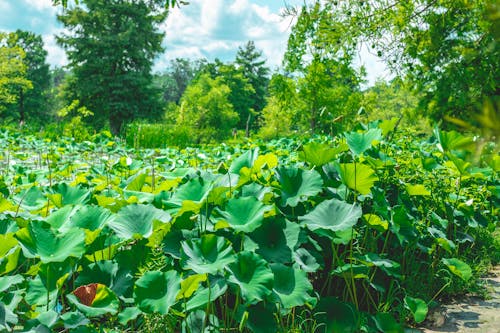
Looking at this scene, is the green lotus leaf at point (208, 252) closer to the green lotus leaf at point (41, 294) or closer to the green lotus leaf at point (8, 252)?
the green lotus leaf at point (41, 294)

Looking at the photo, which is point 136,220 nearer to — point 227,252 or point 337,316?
point 227,252

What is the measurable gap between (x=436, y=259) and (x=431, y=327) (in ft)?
1.76

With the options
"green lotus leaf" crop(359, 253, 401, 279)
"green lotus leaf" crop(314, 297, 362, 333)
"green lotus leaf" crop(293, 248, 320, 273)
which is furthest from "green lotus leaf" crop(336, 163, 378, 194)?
"green lotus leaf" crop(314, 297, 362, 333)

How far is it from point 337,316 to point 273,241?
0.43 m

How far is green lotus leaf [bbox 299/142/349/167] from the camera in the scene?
238cm

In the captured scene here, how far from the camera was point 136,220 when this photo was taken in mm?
1771

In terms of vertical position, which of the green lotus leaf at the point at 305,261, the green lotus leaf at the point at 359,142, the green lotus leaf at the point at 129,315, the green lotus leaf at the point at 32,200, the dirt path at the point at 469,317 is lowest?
the dirt path at the point at 469,317

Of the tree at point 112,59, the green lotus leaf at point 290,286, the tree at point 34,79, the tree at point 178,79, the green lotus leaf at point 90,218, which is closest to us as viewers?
the green lotus leaf at point 290,286

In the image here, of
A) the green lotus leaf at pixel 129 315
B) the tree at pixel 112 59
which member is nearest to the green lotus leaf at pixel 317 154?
the green lotus leaf at pixel 129 315

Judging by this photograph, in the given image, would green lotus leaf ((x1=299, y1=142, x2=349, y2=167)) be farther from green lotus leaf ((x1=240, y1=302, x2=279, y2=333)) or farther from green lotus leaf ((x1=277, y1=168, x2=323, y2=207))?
green lotus leaf ((x1=240, y1=302, x2=279, y2=333))

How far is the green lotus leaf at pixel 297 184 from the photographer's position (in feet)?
6.87

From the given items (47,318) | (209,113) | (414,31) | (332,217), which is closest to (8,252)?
(47,318)

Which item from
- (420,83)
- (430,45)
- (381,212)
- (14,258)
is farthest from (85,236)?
(420,83)

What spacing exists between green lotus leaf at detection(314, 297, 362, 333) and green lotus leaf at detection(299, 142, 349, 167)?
0.68 m
